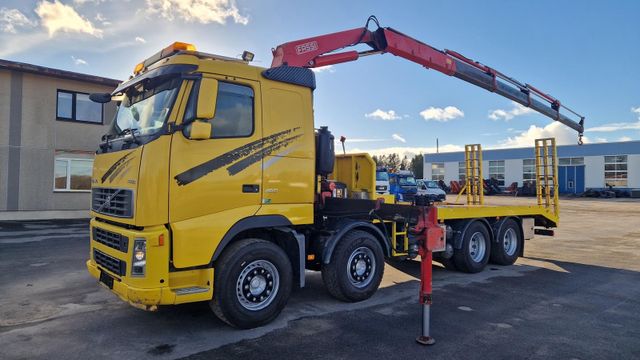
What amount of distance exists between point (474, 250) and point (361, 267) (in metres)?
3.50

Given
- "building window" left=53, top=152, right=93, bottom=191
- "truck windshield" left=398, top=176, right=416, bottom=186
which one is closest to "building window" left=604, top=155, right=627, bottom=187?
"truck windshield" left=398, top=176, right=416, bottom=186

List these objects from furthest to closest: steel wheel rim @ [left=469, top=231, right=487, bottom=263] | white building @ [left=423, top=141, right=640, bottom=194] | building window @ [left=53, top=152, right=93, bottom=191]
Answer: white building @ [left=423, top=141, right=640, bottom=194], building window @ [left=53, top=152, right=93, bottom=191], steel wheel rim @ [left=469, top=231, right=487, bottom=263]

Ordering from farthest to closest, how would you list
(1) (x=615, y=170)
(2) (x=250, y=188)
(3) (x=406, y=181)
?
(1) (x=615, y=170) < (3) (x=406, y=181) < (2) (x=250, y=188)

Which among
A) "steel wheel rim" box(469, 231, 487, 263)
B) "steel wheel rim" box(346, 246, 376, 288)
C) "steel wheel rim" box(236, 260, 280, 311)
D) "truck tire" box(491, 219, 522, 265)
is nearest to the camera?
"steel wheel rim" box(236, 260, 280, 311)

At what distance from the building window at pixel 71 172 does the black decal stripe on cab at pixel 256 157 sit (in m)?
16.1

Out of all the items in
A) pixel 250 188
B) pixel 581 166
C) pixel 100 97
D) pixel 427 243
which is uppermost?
pixel 581 166

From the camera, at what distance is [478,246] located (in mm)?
8922

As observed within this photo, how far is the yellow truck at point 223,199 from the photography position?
15.2 ft

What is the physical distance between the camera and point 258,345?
4656 millimetres

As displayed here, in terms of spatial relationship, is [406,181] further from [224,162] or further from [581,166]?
[581,166]

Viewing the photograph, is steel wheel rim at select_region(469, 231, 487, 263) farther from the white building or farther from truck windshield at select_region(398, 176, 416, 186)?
the white building

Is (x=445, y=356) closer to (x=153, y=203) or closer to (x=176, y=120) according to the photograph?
(x=153, y=203)

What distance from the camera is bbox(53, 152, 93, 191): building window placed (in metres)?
18.2

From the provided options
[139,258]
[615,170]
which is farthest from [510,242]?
[615,170]
